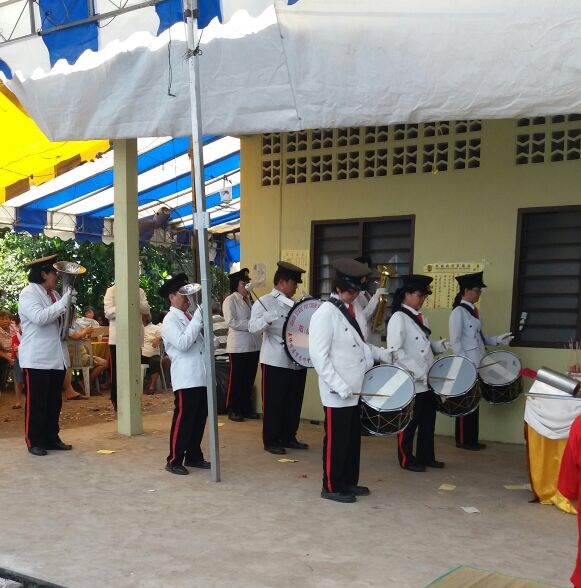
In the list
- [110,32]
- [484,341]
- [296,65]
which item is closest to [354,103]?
[296,65]

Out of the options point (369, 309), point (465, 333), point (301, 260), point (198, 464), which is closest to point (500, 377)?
point (465, 333)

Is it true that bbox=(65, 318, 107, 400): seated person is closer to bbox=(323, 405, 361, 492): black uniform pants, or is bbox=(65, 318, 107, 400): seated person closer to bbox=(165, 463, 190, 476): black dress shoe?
bbox=(165, 463, 190, 476): black dress shoe

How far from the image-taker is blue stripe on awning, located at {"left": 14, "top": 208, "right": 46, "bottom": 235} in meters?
13.2

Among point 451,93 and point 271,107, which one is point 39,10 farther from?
point 451,93

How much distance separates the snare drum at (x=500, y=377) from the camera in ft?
21.8

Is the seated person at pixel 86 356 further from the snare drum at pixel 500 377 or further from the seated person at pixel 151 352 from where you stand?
the snare drum at pixel 500 377

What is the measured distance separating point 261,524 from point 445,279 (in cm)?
370

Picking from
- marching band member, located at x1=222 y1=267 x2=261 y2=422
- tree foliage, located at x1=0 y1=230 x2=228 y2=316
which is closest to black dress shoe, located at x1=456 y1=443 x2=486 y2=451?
marching band member, located at x1=222 y1=267 x2=261 y2=422

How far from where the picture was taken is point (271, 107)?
17.8ft

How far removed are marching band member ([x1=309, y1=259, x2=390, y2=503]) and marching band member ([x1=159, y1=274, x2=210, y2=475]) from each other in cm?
109

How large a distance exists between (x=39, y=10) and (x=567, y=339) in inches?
223

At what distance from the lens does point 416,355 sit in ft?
19.3

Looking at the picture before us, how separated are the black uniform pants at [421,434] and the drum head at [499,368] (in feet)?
2.57

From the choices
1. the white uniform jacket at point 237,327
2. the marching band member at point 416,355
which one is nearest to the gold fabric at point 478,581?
the marching band member at point 416,355
